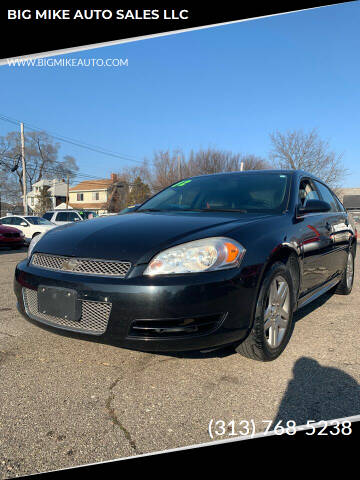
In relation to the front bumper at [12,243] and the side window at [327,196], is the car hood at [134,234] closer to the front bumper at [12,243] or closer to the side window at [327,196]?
the side window at [327,196]

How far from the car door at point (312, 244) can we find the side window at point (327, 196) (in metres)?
0.36

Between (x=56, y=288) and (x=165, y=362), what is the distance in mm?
948

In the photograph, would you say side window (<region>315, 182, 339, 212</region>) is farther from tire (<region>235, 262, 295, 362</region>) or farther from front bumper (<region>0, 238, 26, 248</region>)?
front bumper (<region>0, 238, 26, 248</region>)

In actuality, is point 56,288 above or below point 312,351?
above

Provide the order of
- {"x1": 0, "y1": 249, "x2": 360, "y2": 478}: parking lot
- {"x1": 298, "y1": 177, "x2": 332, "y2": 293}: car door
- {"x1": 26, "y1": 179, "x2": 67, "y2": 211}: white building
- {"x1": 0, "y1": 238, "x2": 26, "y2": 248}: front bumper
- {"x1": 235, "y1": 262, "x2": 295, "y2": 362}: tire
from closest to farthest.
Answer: {"x1": 0, "y1": 249, "x2": 360, "y2": 478}: parking lot
{"x1": 235, "y1": 262, "x2": 295, "y2": 362}: tire
{"x1": 298, "y1": 177, "x2": 332, "y2": 293}: car door
{"x1": 0, "y1": 238, "x2": 26, "y2": 248}: front bumper
{"x1": 26, "y1": 179, "x2": 67, "y2": 211}: white building

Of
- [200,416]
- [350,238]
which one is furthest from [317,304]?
[200,416]

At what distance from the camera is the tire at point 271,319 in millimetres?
2383

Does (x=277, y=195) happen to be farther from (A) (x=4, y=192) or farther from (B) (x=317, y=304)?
(A) (x=4, y=192)

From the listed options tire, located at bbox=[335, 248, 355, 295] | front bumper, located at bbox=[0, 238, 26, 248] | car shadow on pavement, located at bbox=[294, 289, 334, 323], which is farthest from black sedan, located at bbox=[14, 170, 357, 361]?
front bumper, located at bbox=[0, 238, 26, 248]

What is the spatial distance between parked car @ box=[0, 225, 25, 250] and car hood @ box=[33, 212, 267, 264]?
37.3 ft

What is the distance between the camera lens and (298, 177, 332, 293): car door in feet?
10.1

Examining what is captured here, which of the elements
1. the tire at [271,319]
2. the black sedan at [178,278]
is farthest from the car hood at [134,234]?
the tire at [271,319]

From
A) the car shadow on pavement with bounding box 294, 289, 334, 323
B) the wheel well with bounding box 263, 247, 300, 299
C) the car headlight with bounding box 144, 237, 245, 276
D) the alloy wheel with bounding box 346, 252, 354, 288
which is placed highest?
the car headlight with bounding box 144, 237, 245, 276

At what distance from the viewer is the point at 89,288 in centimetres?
216
